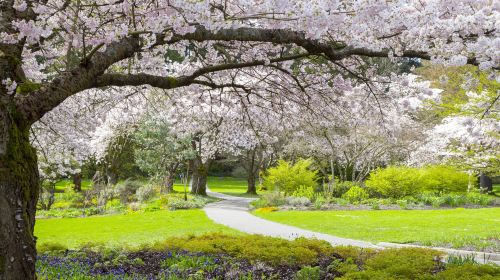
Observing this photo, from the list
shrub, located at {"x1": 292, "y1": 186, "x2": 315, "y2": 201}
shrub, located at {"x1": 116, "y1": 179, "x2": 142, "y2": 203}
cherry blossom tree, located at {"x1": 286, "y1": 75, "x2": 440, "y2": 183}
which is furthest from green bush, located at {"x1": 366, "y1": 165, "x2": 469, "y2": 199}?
shrub, located at {"x1": 116, "y1": 179, "x2": 142, "y2": 203}

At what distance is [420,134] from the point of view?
2592 centimetres

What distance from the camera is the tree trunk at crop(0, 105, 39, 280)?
4.03m

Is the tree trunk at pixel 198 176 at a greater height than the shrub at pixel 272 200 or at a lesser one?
greater

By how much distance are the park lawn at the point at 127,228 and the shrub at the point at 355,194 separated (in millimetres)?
7249

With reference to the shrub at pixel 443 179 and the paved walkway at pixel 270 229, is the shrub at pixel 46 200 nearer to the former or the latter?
the paved walkway at pixel 270 229

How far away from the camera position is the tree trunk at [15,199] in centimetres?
403

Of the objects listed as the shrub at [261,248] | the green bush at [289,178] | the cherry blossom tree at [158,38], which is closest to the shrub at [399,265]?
the shrub at [261,248]

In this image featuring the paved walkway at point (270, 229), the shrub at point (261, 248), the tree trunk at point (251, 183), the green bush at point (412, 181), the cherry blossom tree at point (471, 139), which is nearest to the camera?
the shrub at point (261, 248)

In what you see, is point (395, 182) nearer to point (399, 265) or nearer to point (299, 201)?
point (299, 201)

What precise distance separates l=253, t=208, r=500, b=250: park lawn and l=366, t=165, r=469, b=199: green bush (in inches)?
161

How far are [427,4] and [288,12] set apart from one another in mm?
2182

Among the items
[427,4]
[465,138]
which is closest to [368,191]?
[465,138]

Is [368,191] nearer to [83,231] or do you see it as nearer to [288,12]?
[83,231]

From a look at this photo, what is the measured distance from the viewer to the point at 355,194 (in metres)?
22.3
